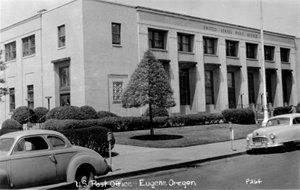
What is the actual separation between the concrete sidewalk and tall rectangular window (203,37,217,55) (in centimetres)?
2176

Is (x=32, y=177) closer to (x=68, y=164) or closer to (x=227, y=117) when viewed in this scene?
(x=68, y=164)

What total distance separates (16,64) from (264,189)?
34.3 metres

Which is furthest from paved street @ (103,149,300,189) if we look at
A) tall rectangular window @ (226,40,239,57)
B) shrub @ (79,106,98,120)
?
tall rectangular window @ (226,40,239,57)

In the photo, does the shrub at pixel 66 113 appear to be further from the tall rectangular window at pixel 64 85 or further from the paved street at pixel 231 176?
the paved street at pixel 231 176

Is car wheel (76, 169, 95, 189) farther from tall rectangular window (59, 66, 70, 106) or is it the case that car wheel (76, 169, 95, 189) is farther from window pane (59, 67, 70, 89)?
window pane (59, 67, 70, 89)

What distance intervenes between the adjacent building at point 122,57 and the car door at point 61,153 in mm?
→ 19613

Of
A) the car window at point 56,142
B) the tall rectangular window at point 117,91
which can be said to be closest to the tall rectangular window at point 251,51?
the tall rectangular window at point 117,91

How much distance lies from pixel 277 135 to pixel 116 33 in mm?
19264

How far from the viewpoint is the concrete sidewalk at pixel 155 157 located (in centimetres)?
1245

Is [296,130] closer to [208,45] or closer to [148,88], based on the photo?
[148,88]

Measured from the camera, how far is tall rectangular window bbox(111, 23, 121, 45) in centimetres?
3138

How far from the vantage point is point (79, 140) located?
1542 centimetres

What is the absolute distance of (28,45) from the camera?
1444 inches

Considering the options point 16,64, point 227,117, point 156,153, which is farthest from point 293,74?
point 156,153
